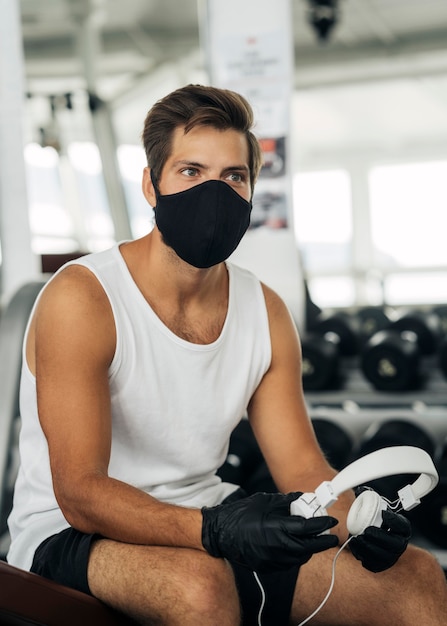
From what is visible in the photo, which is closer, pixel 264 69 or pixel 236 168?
pixel 236 168

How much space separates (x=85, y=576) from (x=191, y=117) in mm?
796

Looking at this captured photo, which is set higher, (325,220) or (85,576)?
(85,576)

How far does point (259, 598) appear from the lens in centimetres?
142

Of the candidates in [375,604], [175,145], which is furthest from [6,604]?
[175,145]

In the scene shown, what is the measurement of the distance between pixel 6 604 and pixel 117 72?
775cm

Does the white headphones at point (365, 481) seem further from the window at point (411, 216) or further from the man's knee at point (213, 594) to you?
the window at point (411, 216)

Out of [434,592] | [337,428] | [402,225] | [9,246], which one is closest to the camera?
[434,592]

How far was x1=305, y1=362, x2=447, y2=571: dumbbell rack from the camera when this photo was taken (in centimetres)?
288

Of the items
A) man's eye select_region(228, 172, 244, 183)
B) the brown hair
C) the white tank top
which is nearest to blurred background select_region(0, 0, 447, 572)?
the brown hair

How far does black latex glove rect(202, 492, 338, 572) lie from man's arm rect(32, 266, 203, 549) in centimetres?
6

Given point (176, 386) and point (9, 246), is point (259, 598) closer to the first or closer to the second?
point (176, 386)

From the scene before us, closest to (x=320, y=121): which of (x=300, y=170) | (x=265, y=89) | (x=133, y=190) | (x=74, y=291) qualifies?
(x=300, y=170)

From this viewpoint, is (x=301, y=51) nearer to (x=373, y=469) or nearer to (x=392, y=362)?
(x=392, y=362)

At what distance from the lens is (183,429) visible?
1.46 m
